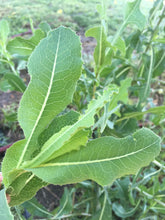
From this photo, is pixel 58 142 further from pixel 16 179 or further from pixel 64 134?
pixel 16 179

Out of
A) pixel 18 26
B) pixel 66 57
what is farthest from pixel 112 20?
pixel 66 57

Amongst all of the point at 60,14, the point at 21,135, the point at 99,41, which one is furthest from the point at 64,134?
the point at 60,14

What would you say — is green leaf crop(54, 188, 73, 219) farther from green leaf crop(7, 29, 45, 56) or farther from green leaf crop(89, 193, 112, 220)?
green leaf crop(7, 29, 45, 56)

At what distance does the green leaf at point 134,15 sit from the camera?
78cm

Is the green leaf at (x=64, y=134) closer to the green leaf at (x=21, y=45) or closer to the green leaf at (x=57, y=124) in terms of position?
the green leaf at (x=57, y=124)

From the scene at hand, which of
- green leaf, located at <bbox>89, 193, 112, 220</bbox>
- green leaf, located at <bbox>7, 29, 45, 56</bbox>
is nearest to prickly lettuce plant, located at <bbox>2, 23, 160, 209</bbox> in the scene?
green leaf, located at <bbox>7, 29, 45, 56</bbox>

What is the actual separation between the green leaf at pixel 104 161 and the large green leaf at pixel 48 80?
7cm

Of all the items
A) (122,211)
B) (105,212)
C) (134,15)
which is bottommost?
(122,211)

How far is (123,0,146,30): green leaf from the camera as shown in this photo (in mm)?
781

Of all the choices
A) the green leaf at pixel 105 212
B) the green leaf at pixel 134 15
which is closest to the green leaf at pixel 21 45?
the green leaf at pixel 134 15

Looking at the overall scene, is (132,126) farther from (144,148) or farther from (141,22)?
(144,148)

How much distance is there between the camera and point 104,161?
15.4 inches

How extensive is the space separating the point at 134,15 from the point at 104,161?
0.59 metres

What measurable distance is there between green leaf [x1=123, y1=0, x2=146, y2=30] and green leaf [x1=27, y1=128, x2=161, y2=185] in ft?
1.69
